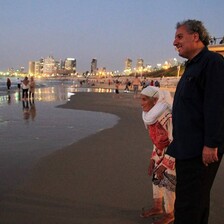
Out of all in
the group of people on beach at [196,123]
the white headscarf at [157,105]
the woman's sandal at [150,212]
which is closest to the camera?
the group of people on beach at [196,123]

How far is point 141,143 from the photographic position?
8844mm

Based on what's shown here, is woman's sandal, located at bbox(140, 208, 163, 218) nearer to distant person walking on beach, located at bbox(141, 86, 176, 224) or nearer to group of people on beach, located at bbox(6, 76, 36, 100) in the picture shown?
distant person walking on beach, located at bbox(141, 86, 176, 224)

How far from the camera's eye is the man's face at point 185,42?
2828 millimetres

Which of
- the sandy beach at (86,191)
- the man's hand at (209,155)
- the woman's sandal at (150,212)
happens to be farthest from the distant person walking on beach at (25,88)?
the man's hand at (209,155)

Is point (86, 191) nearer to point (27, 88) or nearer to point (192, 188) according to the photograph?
point (192, 188)

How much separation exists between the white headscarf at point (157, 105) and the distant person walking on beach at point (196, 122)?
2.64 ft

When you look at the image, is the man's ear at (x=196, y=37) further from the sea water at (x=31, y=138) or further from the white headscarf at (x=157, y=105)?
the sea water at (x=31, y=138)

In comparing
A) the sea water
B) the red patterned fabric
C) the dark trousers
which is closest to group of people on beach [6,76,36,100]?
the sea water

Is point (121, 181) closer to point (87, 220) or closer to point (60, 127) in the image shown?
point (87, 220)

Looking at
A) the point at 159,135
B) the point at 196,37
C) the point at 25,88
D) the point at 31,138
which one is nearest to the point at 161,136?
the point at 159,135

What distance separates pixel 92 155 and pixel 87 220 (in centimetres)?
328

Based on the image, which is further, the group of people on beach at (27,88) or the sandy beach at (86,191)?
the group of people on beach at (27,88)

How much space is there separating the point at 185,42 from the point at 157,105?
1051 mm

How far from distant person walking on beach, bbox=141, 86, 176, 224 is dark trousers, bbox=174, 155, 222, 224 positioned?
79cm
